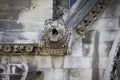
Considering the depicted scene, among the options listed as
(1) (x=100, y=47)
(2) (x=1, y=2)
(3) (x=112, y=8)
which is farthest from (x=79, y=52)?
(2) (x=1, y=2)

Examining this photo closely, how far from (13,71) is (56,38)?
762 mm

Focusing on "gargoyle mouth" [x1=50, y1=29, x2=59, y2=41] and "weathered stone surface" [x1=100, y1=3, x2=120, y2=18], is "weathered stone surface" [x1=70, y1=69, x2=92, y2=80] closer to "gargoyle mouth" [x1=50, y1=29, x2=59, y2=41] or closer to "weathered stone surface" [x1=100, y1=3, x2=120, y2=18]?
"gargoyle mouth" [x1=50, y1=29, x2=59, y2=41]

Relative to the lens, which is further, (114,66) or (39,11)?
(39,11)

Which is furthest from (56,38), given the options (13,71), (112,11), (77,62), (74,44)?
(112,11)

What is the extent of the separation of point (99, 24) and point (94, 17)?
0.13m

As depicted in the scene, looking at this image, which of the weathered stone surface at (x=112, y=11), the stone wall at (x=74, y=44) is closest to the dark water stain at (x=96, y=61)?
the stone wall at (x=74, y=44)

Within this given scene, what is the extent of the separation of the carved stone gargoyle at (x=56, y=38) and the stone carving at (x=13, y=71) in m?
0.40

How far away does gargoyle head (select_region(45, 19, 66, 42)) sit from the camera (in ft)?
25.9

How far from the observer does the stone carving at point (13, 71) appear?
7875 mm

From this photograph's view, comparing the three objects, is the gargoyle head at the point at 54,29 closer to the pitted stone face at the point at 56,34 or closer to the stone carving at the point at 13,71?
the pitted stone face at the point at 56,34

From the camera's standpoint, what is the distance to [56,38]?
26.0ft

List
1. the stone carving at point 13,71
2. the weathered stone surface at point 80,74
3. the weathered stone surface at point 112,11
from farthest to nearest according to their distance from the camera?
the weathered stone surface at point 112,11 → the weathered stone surface at point 80,74 → the stone carving at point 13,71

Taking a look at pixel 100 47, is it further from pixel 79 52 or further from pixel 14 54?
pixel 14 54

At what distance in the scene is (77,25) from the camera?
8.16 metres
